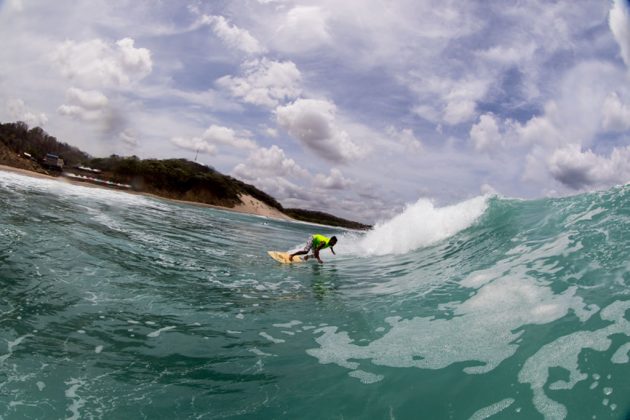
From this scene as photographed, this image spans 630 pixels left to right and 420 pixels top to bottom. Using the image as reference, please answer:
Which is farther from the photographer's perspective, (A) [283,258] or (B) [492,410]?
(A) [283,258]

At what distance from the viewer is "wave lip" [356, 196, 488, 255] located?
60.3ft

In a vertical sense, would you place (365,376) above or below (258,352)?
above

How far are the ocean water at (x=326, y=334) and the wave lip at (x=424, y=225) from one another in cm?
557

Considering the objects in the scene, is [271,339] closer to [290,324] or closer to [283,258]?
[290,324]

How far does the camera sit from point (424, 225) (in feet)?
67.6

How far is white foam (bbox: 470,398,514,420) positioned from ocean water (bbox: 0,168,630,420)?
2 centimetres

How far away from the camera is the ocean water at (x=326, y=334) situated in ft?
Result: 15.1

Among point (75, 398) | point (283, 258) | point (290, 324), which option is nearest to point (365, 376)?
point (290, 324)

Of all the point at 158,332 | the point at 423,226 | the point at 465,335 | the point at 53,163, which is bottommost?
the point at 158,332

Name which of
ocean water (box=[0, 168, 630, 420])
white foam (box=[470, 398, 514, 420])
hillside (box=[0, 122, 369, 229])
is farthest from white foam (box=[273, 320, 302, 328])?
hillside (box=[0, 122, 369, 229])


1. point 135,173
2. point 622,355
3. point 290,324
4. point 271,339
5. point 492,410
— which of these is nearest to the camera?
point 492,410

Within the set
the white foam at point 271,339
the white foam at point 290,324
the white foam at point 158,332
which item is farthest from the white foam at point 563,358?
the white foam at point 158,332

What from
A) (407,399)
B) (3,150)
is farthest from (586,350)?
(3,150)

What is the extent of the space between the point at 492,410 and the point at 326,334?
3.42 metres
